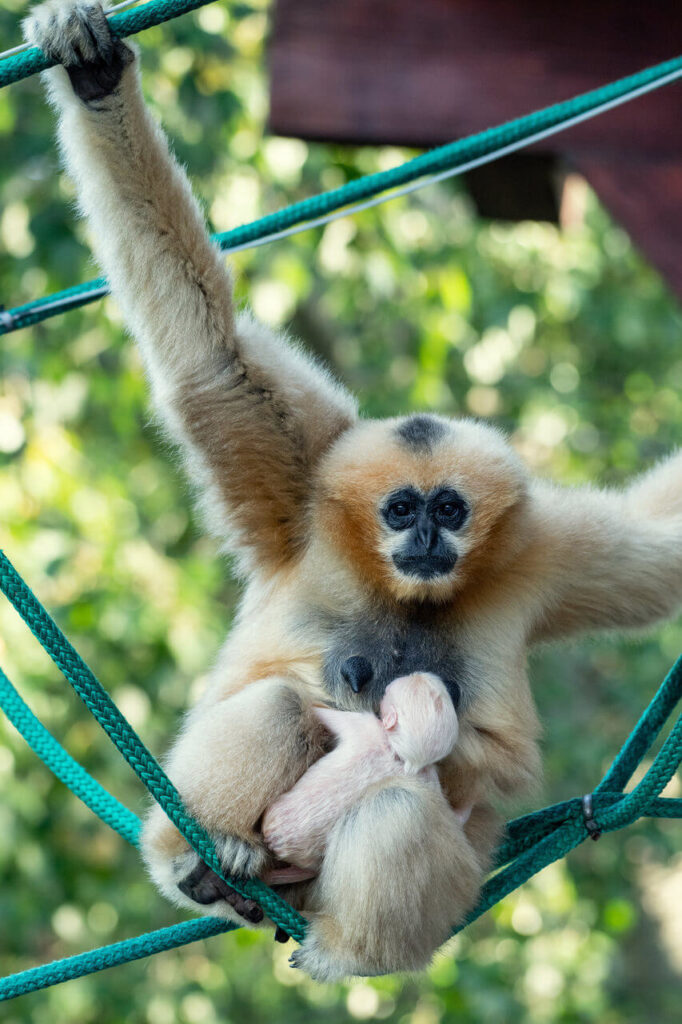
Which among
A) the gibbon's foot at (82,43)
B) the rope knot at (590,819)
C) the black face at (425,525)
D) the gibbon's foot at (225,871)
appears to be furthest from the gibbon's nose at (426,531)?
the gibbon's foot at (82,43)

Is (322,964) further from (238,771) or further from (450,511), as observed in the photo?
(450,511)

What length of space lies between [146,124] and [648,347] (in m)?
6.12

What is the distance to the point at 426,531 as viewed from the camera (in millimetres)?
2533

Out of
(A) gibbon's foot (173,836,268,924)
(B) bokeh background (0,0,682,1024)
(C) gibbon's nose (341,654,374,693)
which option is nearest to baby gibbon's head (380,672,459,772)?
(C) gibbon's nose (341,654,374,693)

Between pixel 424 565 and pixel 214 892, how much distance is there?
0.83 m

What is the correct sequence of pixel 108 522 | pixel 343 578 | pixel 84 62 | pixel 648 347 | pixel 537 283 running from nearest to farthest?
1. pixel 84 62
2. pixel 343 578
3. pixel 108 522
4. pixel 537 283
5. pixel 648 347

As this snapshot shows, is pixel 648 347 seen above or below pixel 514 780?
below

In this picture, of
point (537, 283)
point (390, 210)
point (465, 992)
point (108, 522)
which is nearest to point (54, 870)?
point (108, 522)

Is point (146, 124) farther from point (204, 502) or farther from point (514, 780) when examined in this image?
point (514, 780)

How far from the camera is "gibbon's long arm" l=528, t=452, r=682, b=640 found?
2.72 meters

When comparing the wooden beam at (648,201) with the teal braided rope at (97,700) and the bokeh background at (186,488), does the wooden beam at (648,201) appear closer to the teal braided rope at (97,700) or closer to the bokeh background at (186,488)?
the bokeh background at (186,488)

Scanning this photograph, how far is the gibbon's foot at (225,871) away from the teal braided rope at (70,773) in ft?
0.73

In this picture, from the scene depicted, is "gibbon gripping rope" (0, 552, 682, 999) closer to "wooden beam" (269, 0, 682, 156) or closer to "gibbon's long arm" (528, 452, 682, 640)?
"gibbon's long arm" (528, 452, 682, 640)

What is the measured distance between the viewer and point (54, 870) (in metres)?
5.00
